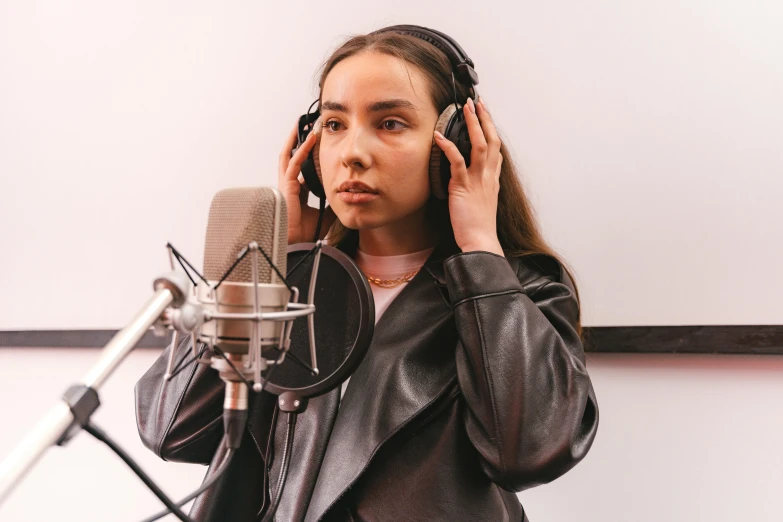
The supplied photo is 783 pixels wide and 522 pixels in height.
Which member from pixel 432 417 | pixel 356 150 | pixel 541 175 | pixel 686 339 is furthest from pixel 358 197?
pixel 686 339

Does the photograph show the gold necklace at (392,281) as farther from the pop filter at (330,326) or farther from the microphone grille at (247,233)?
the microphone grille at (247,233)

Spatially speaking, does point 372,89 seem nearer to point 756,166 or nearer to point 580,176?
point 580,176

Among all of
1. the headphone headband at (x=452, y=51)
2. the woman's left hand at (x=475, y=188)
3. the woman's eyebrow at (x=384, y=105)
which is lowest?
the woman's left hand at (x=475, y=188)

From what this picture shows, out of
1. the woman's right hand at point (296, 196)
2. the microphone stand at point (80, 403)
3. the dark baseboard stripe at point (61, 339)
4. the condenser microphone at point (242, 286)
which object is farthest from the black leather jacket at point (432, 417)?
the dark baseboard stripe at point (61, 339)

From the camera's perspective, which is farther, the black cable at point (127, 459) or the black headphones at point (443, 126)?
the black headphones at point (443, 126)

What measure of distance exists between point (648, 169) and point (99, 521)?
1448 mm

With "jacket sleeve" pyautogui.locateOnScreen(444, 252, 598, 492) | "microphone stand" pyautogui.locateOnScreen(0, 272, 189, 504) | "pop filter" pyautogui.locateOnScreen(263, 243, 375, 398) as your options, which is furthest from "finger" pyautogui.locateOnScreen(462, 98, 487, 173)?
"microphone stand" pyautogui.locateOnScreen(0, 272, 189, 504)

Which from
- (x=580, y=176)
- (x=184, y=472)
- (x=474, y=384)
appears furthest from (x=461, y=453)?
(x=184, y=472)

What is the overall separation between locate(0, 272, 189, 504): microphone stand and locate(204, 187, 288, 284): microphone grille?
95mm

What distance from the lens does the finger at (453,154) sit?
0.98 metres

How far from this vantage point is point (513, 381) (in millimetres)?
873

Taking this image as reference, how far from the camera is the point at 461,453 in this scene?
0.92m

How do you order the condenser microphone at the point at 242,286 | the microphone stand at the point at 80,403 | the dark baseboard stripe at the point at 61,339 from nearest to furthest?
the microphone stand at the point at 80,403 < the condenser microphone at the point at 242,286 < the dark baseboard stripe at the point at 61,339

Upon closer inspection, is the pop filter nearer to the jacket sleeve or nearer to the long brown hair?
the jacket sleeve
